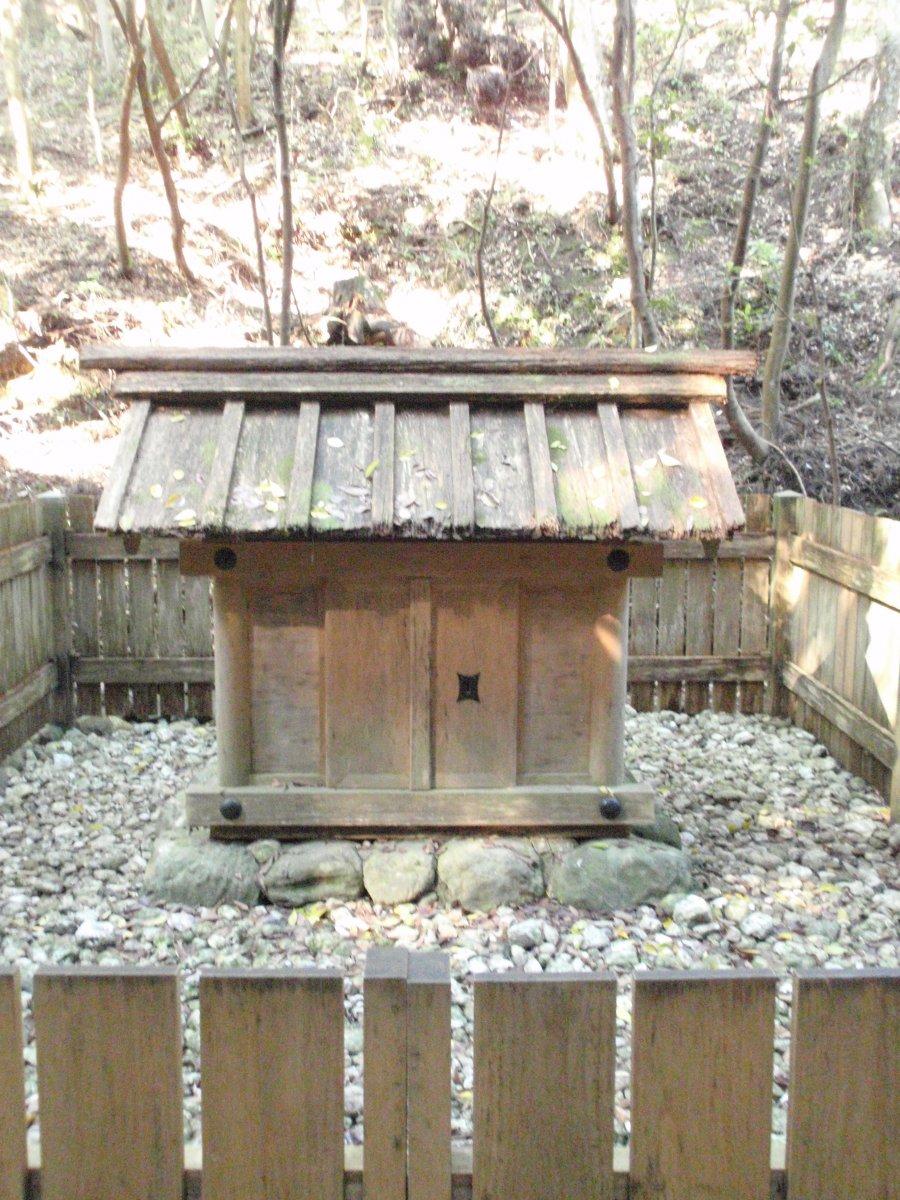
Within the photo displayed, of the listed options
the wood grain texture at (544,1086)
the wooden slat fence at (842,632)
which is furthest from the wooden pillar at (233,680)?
the wooden slat fence at (842,632)

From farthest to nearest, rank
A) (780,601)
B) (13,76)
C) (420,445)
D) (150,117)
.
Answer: (13,76)
(150,117)
(780,601)
(420,445)

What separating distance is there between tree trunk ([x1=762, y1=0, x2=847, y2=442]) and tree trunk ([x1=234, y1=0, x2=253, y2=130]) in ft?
35.1

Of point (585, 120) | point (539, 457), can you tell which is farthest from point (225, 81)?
point (585, 120)

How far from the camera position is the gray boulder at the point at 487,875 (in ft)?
15.4

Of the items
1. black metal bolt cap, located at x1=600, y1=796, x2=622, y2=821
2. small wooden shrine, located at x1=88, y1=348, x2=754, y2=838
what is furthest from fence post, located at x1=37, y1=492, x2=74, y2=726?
black metal bolt cap, located at x1=600, y1=796, x2=622, y2=821

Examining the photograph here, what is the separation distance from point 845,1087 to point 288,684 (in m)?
3.62

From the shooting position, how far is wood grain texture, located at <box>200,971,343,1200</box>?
1519mm

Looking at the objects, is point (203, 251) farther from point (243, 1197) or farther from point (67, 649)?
point (243, 1197)

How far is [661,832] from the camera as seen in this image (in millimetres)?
5164

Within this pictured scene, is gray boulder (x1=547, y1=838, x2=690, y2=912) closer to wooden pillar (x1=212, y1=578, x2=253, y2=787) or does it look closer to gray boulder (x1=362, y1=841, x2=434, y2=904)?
gray boulder (x1=362, y1=841, x2=434, y2=904)

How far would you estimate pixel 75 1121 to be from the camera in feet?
5.08

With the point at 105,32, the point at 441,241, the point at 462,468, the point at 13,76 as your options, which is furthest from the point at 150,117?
the point at 105,32

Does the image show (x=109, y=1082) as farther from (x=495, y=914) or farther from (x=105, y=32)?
(x=105, y=32)

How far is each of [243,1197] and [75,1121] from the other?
0.90ft
